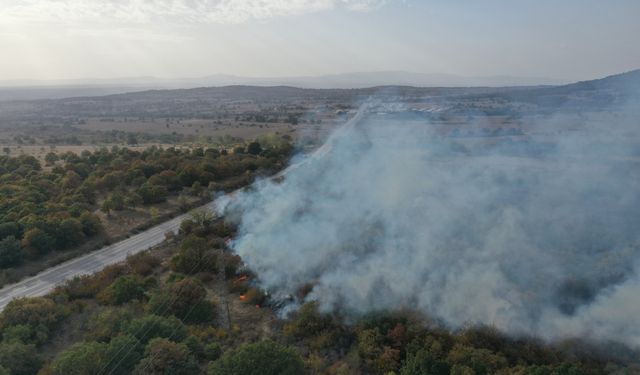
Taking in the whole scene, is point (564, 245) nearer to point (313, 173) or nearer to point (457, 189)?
point (457, 189)

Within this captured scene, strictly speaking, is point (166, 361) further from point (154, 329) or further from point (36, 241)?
point (36, 241)

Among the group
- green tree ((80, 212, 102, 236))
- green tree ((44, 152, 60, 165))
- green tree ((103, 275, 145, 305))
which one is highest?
green tree ((103, 275, 145, 305))

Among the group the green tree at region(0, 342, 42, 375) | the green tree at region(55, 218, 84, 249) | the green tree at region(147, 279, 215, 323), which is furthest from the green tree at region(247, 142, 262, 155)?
the green tree at region(0, 342, 42, 375)

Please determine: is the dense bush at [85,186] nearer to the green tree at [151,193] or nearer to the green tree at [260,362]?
the green tree at [151,193]

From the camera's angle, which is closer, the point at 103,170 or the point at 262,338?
the point at 262,338

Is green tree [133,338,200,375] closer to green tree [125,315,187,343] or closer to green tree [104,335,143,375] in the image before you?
green tree [104,335,143,375]

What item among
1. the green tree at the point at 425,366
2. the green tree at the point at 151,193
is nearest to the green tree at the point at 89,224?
the green tree at the point at 151,193

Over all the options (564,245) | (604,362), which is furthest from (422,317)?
(564,245)
